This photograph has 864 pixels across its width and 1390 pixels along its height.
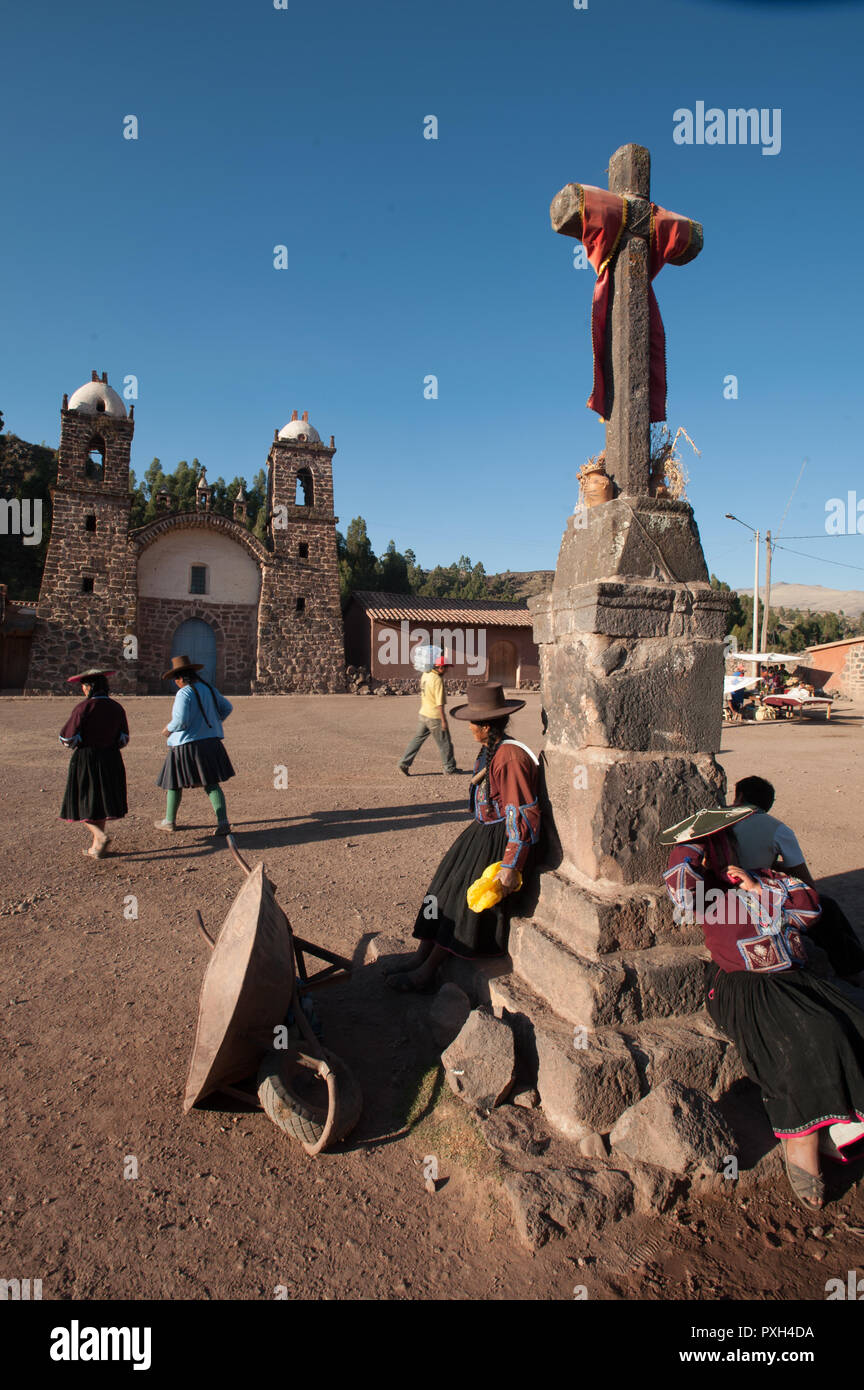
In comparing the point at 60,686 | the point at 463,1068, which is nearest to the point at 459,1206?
the point at 463,1068

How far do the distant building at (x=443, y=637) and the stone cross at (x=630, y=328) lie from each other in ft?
73.8

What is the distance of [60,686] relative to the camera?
71.1ft

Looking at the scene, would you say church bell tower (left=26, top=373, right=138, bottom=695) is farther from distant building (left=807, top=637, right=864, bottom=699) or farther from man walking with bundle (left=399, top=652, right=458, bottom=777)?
distant building (left=807, top=637, right=864, bottom=699)

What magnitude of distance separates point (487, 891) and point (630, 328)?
277cm

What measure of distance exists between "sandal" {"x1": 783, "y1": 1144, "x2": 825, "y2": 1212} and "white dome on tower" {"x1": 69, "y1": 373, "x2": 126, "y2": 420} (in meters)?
25.3

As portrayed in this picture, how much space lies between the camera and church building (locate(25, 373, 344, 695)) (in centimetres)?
2205

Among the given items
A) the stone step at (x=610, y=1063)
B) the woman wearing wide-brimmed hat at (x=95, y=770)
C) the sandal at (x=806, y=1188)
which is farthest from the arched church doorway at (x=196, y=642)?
the sandal at (x=806, y=1188)

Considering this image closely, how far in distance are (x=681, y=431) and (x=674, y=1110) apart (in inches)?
114

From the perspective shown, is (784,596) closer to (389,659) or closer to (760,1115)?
(389,659)

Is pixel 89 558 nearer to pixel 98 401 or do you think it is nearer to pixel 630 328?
pixel 98 401

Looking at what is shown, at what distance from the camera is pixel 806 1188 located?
2.38 meters

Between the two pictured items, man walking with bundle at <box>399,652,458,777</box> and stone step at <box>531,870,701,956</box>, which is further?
man walking with bundle at <box>399,652,458,777</box>

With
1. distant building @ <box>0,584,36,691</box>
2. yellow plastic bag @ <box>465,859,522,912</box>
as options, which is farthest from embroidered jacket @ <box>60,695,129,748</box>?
distant building @ <box>0,584,36,691</box>

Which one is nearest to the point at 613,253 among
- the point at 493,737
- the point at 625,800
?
the point at 493,737
